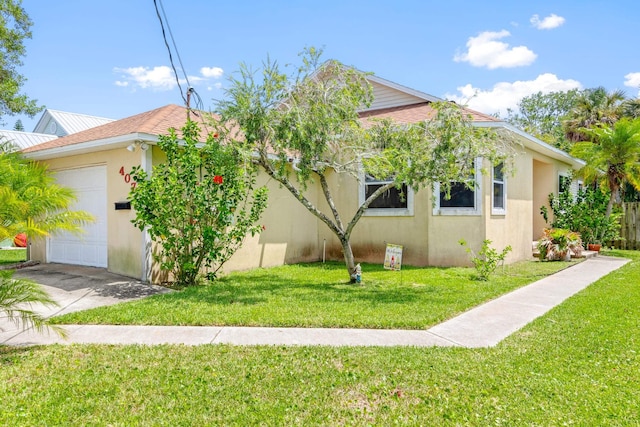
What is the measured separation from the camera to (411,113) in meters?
13.2

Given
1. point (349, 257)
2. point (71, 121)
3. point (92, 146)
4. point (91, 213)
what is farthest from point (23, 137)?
point (349, 257)

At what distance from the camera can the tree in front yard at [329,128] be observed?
7797 millimetres

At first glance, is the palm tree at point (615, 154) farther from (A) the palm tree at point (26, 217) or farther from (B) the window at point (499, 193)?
(A) the palm tree at point (26, 217)

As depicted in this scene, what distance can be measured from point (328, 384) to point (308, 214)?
933 centimetres

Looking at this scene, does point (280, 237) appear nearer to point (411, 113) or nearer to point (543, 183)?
point (411, 113)

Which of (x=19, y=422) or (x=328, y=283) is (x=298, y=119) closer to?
(x=328, y=283)

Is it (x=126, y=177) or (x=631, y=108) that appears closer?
(x=126, y=177)

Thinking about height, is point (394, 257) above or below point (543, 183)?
below

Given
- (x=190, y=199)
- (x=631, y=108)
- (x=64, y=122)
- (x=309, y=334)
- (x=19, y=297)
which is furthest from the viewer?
(x=64, y=122)

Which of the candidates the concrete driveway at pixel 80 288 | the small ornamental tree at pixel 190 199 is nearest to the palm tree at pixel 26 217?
the concrete driveway at pixel 80 288

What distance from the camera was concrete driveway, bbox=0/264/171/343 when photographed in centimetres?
685

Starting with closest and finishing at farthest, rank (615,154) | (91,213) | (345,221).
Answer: (91,213) < (345,221) < (615,154)

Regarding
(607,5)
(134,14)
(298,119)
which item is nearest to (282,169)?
(298,119)

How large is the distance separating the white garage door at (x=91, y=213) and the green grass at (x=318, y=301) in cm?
326
